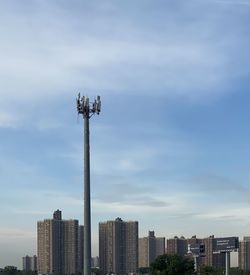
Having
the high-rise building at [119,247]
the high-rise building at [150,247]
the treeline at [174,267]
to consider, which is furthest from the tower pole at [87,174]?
the high-rise building at [150,247]

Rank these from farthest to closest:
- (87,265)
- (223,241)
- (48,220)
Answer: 1. (48,220)
2. (223,241)
3. (87,265)

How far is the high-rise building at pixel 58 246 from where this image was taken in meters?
146

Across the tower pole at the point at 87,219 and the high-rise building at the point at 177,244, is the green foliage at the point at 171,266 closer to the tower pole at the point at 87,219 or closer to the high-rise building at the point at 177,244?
the tower pole at the point at 87,219

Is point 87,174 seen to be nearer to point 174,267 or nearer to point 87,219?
point 87,219

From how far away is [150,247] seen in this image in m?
181

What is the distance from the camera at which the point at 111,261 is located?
154m

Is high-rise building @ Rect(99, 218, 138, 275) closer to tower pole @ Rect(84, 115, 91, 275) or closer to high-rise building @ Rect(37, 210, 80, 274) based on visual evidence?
high-rise building @ Rect(37, 210, 80, 274)

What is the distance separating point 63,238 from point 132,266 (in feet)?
69.2

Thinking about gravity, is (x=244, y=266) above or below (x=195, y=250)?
below

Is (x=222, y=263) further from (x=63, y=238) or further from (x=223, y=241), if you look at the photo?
(x=223, y=241)

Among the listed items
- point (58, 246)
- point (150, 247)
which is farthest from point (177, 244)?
point (58, 246)

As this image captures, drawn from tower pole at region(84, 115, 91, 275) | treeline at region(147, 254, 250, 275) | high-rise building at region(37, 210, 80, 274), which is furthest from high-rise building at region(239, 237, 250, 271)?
tower pole at region(84, 115, 91, 275)

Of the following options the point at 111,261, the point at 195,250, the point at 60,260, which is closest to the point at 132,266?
the point at 111,261

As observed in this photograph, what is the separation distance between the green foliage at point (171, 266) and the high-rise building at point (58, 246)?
71.6m
